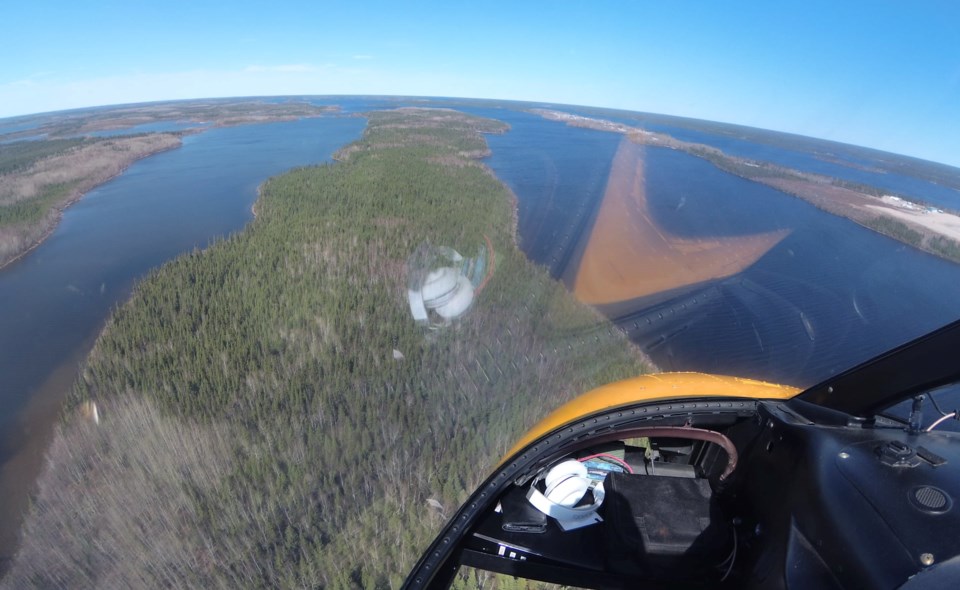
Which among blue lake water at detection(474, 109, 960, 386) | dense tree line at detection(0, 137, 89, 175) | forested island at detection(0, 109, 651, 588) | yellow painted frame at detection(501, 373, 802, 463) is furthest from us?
dense tree line at detection(0, 137, 89, 175)

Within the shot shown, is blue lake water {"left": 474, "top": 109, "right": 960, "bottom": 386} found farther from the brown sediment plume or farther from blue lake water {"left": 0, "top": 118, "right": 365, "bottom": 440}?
blue lake water {"left": 0, "top": 118, "right": 365, "bottom": 440}

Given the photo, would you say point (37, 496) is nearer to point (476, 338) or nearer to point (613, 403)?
point (476, 338)

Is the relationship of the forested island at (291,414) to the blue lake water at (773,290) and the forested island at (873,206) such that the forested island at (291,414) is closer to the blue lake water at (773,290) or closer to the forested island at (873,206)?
the blue lake water at (773,290)

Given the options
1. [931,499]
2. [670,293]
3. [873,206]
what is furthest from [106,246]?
[873,206]

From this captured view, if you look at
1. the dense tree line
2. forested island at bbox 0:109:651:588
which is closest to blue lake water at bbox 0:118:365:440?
forested island at bbox 0:109:651:588

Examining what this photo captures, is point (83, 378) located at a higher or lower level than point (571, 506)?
lower

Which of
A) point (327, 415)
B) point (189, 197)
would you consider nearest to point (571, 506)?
point (327, 415)
